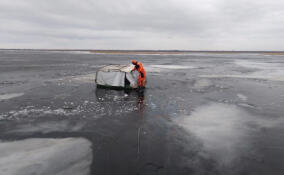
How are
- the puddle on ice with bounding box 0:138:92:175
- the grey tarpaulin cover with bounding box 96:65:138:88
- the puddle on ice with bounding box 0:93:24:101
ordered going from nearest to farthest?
the puddle on ice with bounding box 0:138:92:175 < the puddle on ice with bounding box 0:93:24:101 < the grey tarpaulin cover with bounding box 96:65:138:88

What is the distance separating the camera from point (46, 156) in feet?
15.9

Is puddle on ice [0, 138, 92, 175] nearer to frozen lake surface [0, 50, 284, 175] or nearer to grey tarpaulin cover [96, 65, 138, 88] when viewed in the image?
frozen lake surface [0, 50, 284, 175]

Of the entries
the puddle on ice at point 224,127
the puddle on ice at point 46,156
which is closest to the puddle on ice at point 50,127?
the puddle on ice at point 46,156

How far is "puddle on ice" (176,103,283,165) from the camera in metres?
5.27

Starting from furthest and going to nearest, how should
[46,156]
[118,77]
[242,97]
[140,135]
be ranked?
[118,77] → [242,97] → [140,135] → [46,156]

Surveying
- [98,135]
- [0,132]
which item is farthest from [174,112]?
[0,132]

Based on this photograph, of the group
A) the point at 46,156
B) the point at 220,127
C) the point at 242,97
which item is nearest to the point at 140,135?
the point at 46,156

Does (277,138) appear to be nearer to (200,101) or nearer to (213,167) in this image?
(213,167)

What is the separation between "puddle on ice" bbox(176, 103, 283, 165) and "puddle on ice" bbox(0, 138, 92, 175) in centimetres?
340

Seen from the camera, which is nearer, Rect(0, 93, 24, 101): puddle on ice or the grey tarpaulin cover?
Rect(0, 93, 24, 101): puddle on ice

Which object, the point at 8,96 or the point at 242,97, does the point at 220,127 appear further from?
the point at 8,96

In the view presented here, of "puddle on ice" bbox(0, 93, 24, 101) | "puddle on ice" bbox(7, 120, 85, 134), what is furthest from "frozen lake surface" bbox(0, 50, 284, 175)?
"puddle on ice" bbox(0, 93, 24, 101)

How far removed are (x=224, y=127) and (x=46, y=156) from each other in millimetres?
5789

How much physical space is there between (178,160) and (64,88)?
10.4 m
